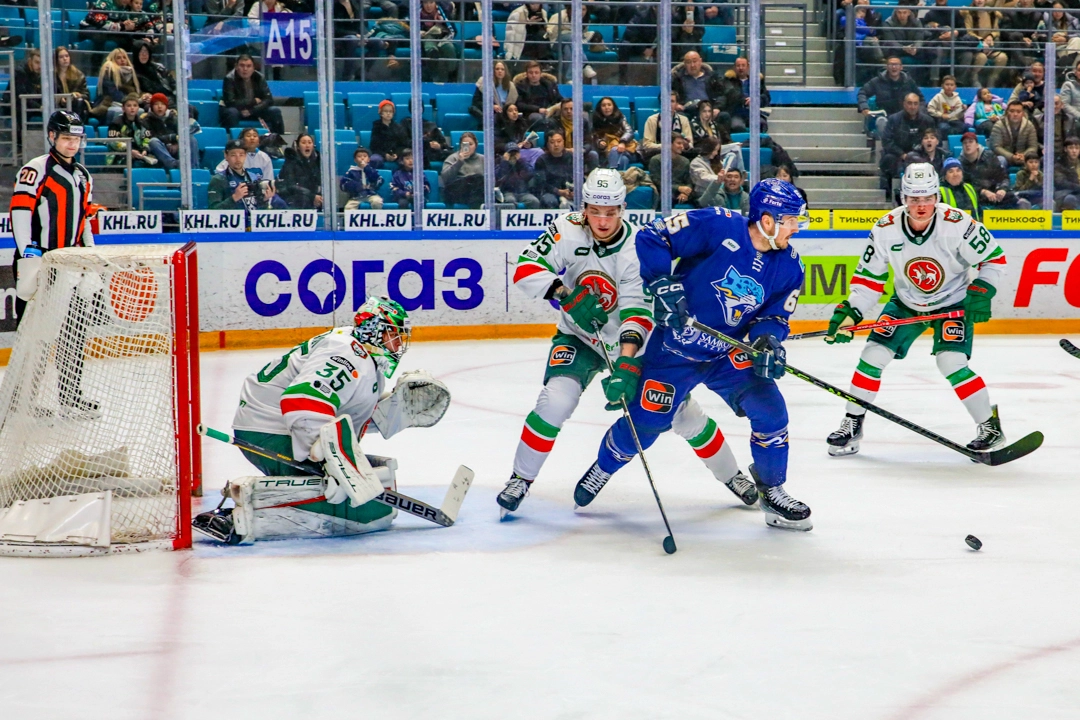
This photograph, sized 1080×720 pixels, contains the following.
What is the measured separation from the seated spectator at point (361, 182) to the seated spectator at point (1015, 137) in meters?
4.39

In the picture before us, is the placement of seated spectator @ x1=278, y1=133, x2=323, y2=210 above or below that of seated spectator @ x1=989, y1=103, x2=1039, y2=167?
below

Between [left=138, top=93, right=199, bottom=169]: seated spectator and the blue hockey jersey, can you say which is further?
[left=138, top=93, right=199, bottom=169]: seated spectator

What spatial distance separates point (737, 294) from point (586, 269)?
53 cm

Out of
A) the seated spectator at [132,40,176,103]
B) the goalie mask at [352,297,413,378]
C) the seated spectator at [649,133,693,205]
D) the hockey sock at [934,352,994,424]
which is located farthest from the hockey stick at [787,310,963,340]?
the seated spectator at [132,40,176,103]

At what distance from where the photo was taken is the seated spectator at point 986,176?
8.70 meters

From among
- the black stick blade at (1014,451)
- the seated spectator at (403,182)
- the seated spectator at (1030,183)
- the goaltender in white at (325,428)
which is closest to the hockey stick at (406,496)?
the goaltender in white at (325,428)

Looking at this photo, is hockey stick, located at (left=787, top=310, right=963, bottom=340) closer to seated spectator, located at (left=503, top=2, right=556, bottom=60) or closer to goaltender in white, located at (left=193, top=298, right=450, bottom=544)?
goaltender in white, located at (left=193, top=298, right=450, bottom=544)

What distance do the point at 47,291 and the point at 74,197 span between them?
1.83 metres

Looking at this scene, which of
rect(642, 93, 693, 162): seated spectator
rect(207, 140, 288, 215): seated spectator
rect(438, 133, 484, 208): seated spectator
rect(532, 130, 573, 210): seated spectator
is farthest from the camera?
rect(642, 93, 693, 162): seated spectator

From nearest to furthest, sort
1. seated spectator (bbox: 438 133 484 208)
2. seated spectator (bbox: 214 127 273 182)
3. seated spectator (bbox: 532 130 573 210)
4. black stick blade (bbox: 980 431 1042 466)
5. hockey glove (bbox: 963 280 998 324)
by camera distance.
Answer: black stick blade (bbox: 980 431 1042 466)
hockey glove (bbox: 963 280 998 324)
seated spectator (bbox: 214 127 273 182)
seated spectator (bbox: 438 133 484 208)
seated spectator (bbox: 532 130 573 210)

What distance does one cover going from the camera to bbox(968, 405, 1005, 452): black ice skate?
489 centimetres

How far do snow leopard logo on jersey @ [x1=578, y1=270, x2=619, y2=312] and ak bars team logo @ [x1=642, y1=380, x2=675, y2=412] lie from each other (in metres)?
0.36

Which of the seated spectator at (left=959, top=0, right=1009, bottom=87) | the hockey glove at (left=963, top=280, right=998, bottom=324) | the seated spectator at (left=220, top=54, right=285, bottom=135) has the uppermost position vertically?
the seated spectator at (left=959, top=0, right=1009, bottom=87)

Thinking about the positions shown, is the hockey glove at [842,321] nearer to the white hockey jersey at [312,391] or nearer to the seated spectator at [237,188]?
the white hockey jersey at [312,391]
